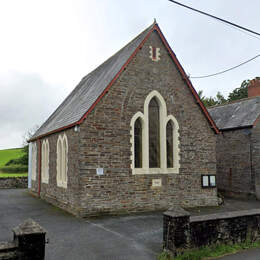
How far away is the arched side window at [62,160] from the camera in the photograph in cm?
1444

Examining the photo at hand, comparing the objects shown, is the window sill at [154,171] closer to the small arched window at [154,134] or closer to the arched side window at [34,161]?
the small arched window at [154,134]

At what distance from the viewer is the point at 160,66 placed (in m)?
15.2

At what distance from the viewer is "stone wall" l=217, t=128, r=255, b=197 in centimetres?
1989

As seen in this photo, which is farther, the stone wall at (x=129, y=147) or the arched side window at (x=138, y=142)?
the arched side window at (x=138, y=142)

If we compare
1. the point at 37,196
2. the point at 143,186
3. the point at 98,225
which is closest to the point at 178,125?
the point at 143,186

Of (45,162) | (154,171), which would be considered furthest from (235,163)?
(45,162)

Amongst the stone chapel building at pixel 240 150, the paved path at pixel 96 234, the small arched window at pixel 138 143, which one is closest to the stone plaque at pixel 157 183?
the small arched window at pixel 138 143

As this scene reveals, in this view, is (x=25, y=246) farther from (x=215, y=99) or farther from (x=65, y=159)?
(x=215, y=99)

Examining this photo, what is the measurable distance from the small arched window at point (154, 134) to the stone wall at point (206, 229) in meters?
6.16

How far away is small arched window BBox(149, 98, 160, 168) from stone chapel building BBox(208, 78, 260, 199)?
7785mm

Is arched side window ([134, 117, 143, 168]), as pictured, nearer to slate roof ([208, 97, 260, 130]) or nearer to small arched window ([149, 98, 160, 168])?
small arched window ([149, 98, 160, 168])

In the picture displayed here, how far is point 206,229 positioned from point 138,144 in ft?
22.8

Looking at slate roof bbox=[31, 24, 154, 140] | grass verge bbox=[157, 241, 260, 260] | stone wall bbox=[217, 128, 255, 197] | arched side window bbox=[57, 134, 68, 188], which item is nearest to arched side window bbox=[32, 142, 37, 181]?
slate roof bbox=[31, 24, 154, 140]

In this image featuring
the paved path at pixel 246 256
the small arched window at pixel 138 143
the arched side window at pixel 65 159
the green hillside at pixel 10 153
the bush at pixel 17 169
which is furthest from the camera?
the green hillside at pixel 10 153
